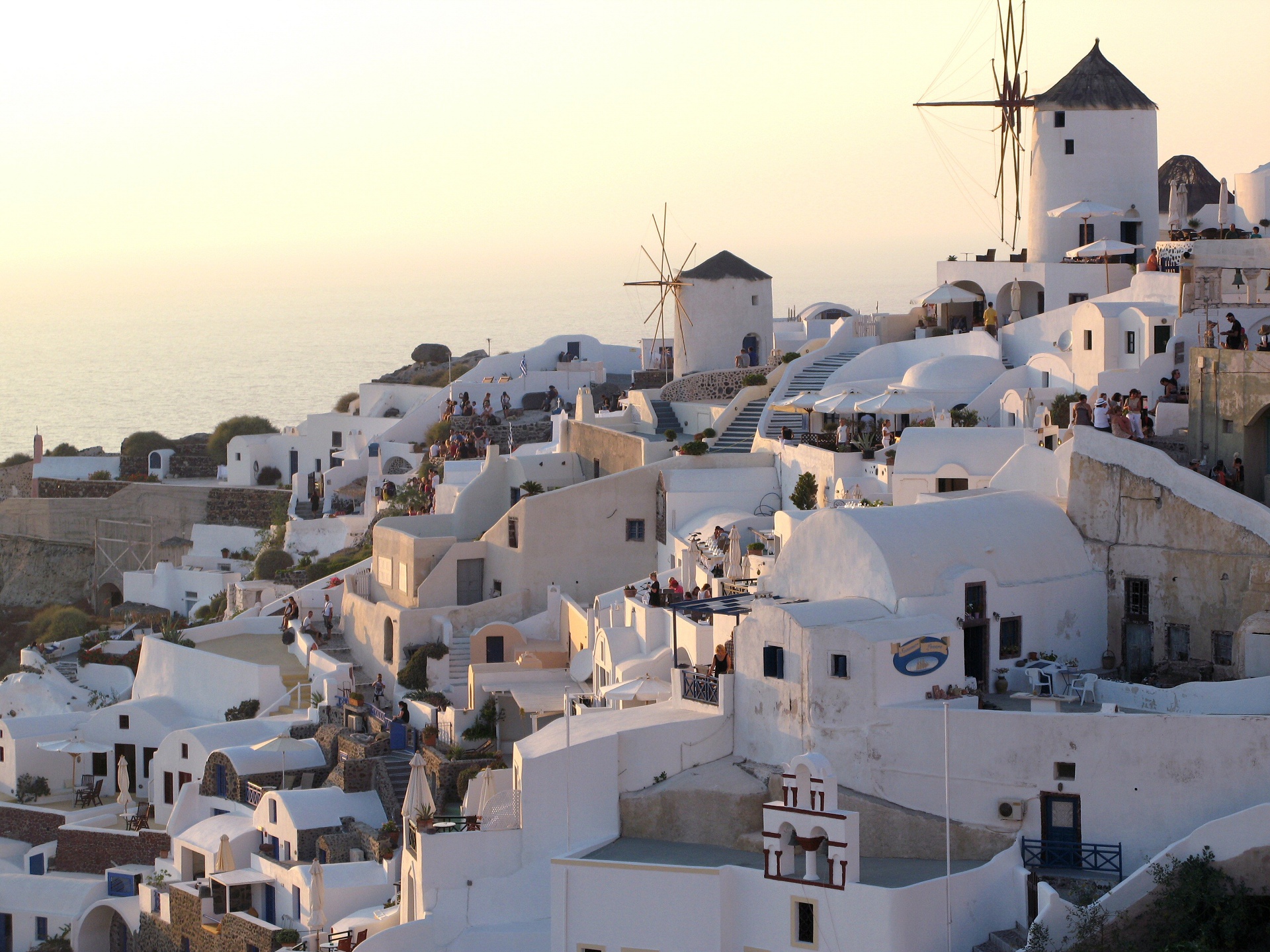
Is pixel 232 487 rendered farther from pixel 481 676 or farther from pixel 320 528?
pixel 481 676

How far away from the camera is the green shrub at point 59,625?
54.1 meters

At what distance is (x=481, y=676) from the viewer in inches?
1422

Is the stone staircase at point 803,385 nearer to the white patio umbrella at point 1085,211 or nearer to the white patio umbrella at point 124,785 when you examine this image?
the white patio umbrella at point 1085,211

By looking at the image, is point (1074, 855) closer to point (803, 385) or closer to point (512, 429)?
point (803, 385)

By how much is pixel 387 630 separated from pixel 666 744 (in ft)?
43.9

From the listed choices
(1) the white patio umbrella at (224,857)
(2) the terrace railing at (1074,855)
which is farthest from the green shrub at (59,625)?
(2) the terrace railing at (1074,855)

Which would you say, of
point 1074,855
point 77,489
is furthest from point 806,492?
point 77,489

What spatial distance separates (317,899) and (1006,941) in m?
11.5

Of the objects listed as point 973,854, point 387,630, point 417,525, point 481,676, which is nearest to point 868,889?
point 973,854

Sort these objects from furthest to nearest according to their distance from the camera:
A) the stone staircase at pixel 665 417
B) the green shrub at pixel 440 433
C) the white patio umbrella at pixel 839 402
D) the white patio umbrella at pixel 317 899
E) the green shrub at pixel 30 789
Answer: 1. the green shrub at pixel 440 433
2. the stone staircase at pixel 665 417
3. the green shrub at pixel 30 789
4. the white patio umbrella at pixel 839 402
5. the white patio umbrella at pixel 317 899

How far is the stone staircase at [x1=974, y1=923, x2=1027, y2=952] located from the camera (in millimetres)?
24391

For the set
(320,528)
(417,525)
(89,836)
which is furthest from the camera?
(320,528)

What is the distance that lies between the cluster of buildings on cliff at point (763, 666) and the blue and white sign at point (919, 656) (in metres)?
0.08

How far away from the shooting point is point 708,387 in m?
48.6
